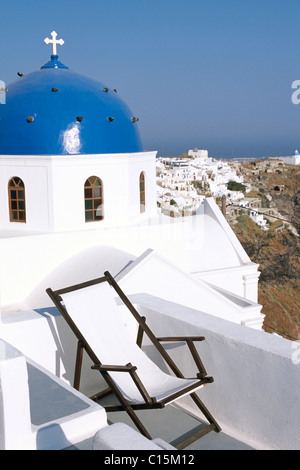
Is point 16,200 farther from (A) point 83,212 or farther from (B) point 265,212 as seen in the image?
(B) point 265,212

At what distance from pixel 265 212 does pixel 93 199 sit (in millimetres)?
25655

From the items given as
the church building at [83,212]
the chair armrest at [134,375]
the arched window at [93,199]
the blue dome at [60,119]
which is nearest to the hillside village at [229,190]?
the church building at [83,212]

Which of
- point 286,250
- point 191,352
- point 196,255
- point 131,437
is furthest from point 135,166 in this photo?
point 286,250

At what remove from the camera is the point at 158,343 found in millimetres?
3621

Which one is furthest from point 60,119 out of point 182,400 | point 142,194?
point 182,400

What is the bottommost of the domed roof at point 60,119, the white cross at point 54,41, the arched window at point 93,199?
the arched window at point 93,199

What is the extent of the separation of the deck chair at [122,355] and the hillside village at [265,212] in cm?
1110

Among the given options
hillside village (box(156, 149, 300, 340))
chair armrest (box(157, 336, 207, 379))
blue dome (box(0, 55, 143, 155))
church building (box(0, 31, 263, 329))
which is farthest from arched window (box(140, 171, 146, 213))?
chair armrest (box(157, 336, 207, 379))

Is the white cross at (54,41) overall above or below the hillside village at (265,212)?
above

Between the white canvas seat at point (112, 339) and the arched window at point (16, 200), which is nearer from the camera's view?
the white canvas seat at point (112, 339)

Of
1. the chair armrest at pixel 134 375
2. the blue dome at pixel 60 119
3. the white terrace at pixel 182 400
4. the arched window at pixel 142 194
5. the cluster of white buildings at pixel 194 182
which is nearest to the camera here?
the white terrace at pixel 182 400

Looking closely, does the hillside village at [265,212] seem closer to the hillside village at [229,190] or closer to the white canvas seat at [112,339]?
the hillside village at [229,190]

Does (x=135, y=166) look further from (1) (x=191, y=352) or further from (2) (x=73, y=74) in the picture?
(1) (x=191, y=352)

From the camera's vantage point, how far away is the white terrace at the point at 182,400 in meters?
2.42
